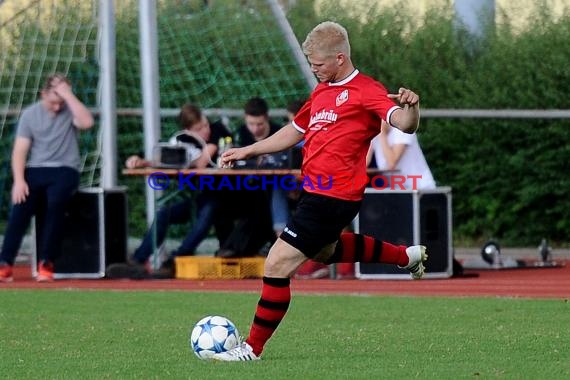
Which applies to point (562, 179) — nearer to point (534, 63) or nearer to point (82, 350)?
point (534, 63)

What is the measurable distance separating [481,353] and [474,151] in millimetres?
10364

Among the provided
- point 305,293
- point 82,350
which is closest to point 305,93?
point 305,293

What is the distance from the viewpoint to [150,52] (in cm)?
1553

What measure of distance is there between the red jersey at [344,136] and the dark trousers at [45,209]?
21.5 feet

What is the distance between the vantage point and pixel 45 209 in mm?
15109

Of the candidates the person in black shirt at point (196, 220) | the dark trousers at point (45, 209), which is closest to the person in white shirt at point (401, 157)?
the person in black shirt at point (196, 220)

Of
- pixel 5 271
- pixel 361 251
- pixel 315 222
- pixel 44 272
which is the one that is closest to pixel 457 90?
pixel 44 272

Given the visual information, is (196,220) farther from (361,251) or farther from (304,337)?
(361,251)

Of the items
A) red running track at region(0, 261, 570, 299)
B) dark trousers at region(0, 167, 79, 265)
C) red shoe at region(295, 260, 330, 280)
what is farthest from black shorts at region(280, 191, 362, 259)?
dark trousers at region(0, 167, 79, 265)

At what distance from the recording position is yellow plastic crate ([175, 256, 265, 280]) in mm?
15008

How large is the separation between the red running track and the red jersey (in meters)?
4.24

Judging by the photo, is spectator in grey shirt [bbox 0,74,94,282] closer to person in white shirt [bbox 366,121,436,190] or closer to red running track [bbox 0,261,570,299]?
red running track [bbox 0,261,570,299]

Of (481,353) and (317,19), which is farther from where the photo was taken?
(317,19)

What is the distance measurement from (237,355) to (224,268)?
22.2ft
